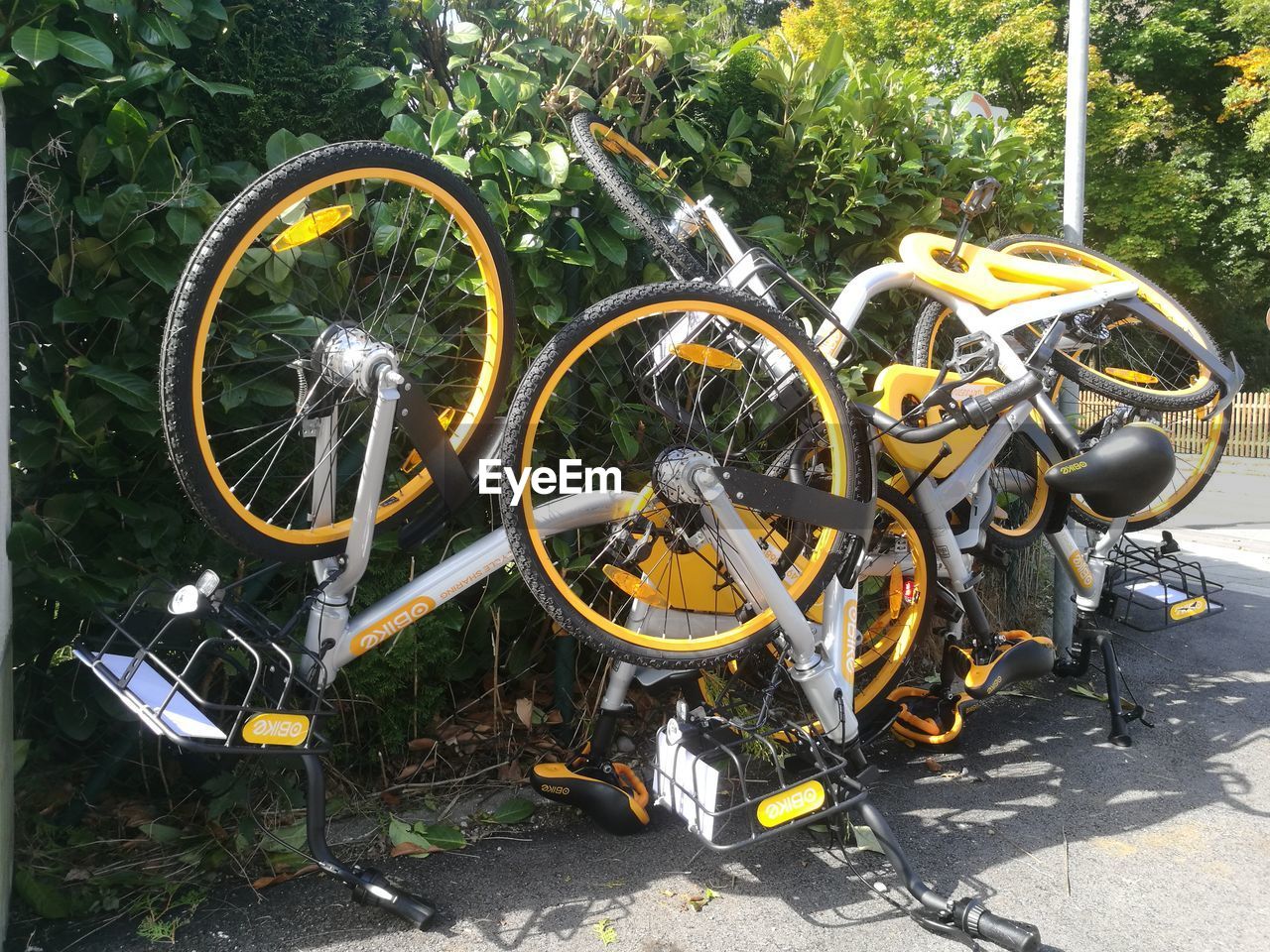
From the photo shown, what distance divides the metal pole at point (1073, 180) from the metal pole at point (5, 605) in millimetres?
3746

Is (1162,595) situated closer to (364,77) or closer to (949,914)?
(949,914)

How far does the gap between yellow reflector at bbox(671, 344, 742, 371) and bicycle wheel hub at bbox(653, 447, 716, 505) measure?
28cm

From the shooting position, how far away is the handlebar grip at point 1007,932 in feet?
6.86

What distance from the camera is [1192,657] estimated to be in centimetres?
435

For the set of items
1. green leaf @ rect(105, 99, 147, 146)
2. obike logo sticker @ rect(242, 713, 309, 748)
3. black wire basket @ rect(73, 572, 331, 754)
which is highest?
green leaf @ rect(105, 99, 147, 146)

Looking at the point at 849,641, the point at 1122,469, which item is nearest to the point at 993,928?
the point at 849,641

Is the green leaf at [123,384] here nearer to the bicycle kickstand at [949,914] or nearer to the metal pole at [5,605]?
the metal pole at [5,605]

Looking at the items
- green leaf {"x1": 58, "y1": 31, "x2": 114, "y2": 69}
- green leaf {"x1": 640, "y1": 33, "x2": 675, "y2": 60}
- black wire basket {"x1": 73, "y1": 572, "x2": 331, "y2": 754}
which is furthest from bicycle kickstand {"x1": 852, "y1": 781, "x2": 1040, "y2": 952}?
green leaf {"x1": 58, "y1": 31, "x2": 114, "y2": 69}

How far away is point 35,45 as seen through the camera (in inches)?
80.2

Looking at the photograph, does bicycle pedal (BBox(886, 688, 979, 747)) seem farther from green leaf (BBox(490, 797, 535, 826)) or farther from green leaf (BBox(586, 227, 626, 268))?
green leaf (BBox(586, 227, 626, 268))

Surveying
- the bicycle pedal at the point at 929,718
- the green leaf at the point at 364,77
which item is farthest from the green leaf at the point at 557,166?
the bicycle pedal at the point at 929,718

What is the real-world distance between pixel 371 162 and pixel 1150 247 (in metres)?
21.9

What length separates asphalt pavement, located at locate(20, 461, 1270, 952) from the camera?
2.23 m

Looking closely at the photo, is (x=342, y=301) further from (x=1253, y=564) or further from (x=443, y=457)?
(x=1253, y=564)
